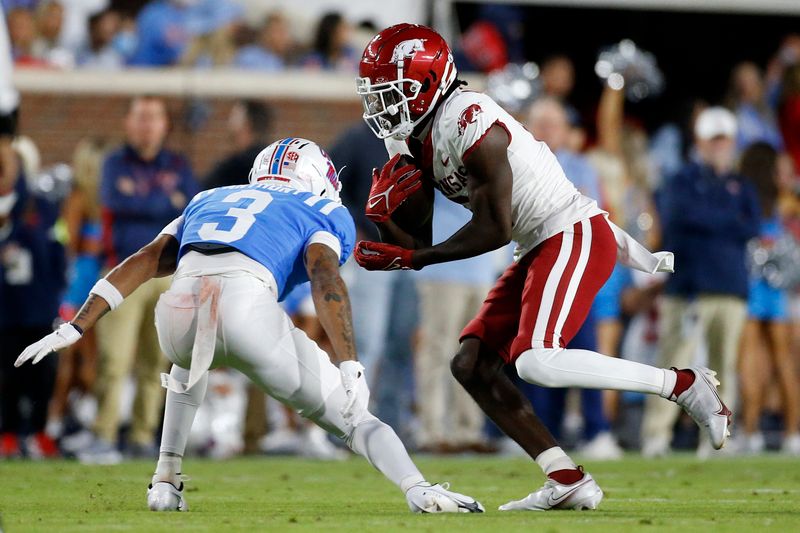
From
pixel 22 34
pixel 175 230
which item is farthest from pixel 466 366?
pixel 22 34

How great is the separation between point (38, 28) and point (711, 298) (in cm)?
Result: 654

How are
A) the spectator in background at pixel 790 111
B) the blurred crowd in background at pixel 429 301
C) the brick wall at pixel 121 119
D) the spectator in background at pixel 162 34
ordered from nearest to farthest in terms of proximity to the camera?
1. the blurred crowd in background at pixel 429 301
2. the brick wall at pixel 121 119
3. the spectator in background at pixel 162 34
4. the spectator in background at pixel 790 111

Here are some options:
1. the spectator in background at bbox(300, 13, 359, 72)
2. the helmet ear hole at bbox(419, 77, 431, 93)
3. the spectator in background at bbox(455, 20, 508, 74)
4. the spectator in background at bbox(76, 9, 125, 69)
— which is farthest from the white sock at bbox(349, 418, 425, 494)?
the spectator in background at bbox(76, 9, 125, 69)

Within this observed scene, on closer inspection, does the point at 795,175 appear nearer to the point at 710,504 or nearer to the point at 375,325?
the point at 375,325

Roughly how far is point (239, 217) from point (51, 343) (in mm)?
887

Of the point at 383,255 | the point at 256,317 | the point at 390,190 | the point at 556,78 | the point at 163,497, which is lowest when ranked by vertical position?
the point at 163,497

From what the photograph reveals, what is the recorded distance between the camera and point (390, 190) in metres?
5.32

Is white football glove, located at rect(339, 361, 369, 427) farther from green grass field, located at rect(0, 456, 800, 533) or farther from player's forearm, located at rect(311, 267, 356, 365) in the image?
green grass field, located at rect(0, 456, 800, 533)

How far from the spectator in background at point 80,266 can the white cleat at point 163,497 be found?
15.5ft

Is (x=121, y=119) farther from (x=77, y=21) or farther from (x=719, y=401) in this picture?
(x=719, y=401)

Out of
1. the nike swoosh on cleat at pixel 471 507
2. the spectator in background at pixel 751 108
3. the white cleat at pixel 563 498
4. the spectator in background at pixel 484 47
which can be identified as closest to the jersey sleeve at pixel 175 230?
the nike swoosh on cleat at pixel 471 507

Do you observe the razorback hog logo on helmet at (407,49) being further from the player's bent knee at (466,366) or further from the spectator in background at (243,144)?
the spectator in background at (243,144)

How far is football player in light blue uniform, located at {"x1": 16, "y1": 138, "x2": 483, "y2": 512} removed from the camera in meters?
4.84

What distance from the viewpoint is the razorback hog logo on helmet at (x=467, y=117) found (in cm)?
519
